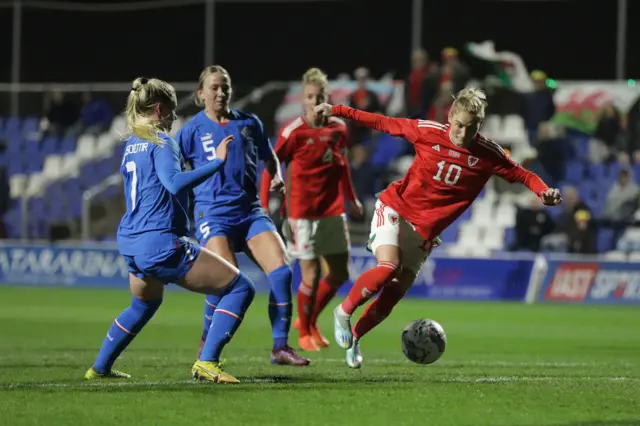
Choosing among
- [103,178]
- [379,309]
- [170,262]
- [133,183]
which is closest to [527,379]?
[379,309]

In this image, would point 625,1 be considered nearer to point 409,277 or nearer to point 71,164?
point 71,164

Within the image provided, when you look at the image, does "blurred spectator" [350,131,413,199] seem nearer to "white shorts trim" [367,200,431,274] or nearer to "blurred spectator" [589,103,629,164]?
"blurred spectator" [589,103,629,164]

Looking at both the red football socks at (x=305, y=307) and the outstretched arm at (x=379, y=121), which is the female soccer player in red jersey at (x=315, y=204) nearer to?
the red football socks at (x=305, y=307)

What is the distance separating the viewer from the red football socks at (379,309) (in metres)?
8.70

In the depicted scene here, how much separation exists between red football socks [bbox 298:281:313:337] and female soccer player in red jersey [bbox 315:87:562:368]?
2118mm

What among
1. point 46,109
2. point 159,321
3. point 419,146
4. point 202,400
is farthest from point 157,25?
point 202,400

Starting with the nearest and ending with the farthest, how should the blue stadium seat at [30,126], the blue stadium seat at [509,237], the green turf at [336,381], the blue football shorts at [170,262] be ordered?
the green turf at [336,381] < the blue football shorts at [170,262] < the blue stadium seat at [509,237] < the blue stadium seat at [30,126]

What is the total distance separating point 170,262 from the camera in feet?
24.0

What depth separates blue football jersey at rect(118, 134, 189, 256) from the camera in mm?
7324

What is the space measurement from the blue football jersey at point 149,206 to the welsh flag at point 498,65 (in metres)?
14.8

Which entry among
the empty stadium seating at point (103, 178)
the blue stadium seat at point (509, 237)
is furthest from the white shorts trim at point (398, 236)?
the blue stadium seat at point (509, 237)

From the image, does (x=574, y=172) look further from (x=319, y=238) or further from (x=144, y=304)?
(x=144, y=304)

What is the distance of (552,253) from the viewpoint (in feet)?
62.7

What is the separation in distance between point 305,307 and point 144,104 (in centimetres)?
384
